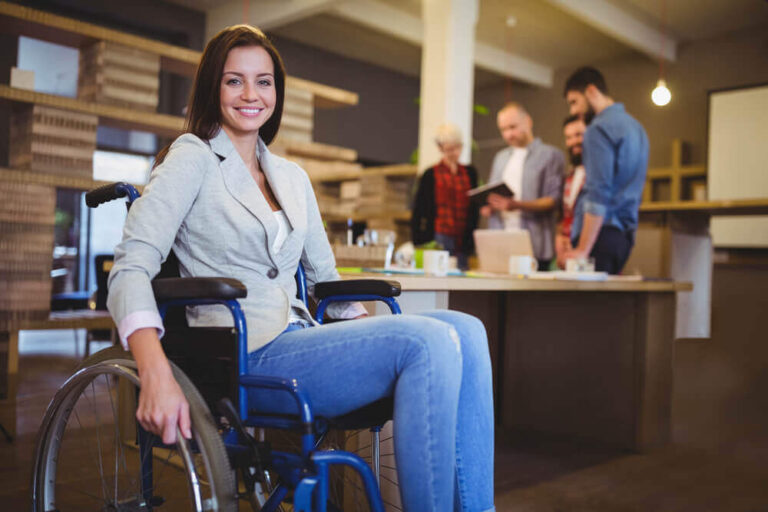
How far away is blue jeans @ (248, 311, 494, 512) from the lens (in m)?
1.09

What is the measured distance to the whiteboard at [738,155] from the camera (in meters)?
7.45

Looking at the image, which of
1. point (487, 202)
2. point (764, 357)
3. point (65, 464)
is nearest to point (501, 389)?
point (487, 202)

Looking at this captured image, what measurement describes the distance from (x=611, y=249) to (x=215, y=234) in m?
2.29

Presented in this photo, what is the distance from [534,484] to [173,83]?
20.1 ft

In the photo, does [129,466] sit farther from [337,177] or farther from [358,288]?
[337,177]

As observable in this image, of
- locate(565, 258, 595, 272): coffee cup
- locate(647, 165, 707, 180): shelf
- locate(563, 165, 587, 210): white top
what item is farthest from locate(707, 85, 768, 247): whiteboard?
locate(565, 258, 595, 272): coffee cup

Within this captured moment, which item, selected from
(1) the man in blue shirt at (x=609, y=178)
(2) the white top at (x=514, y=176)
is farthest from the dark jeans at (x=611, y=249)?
(2) the white top at (x=514, y=176)

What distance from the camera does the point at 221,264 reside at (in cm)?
129

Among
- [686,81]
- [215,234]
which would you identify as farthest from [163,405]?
[686,81]

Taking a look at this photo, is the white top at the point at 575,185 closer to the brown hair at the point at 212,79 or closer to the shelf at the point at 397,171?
the shelf at the point at 397,171

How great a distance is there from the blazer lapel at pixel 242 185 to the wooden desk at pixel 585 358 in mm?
1421

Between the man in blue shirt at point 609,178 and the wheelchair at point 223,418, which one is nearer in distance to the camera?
the wheelchair at point 223,418

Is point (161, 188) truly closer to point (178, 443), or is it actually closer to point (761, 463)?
point (178, 443)

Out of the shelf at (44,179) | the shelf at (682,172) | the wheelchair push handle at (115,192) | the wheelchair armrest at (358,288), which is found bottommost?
the wheelchair armrest at (358,288)
